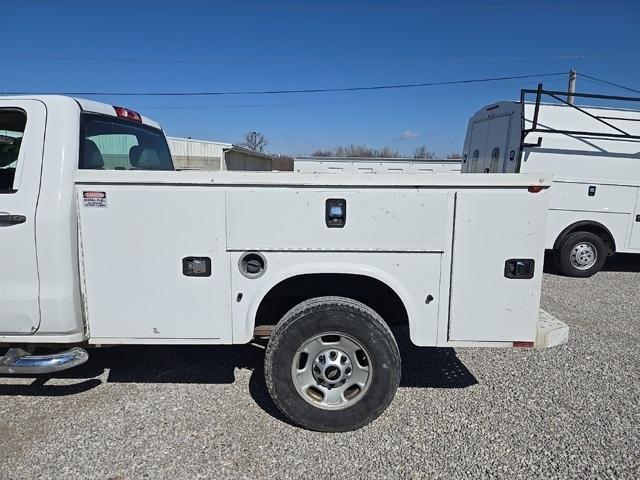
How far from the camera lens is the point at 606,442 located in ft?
9.41

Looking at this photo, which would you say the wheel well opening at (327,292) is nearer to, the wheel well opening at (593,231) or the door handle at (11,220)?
the door handle at (11,220)

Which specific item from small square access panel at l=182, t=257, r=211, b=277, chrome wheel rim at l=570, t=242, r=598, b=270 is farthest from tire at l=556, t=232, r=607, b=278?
small square access panel at l=182, t=257, r=211, b=277

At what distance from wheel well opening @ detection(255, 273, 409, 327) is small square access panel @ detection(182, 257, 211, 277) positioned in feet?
1.77

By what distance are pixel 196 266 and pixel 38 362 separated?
120 centimetres

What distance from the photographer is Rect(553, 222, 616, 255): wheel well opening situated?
24.1 ft

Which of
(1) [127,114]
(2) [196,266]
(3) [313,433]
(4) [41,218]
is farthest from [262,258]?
(1) [127,114]

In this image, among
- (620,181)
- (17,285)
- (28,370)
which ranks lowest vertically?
(28,370)

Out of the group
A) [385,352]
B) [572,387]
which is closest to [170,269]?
[385,352]

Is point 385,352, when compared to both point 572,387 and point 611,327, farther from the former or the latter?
point 611,327

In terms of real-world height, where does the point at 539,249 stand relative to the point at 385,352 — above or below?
above

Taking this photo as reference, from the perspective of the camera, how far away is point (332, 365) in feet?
9.41

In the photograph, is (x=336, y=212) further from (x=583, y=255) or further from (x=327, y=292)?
(x=583, y=255)

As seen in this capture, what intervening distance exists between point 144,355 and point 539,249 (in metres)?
3.54

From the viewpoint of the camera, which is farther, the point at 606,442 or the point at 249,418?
the point at 249,418
